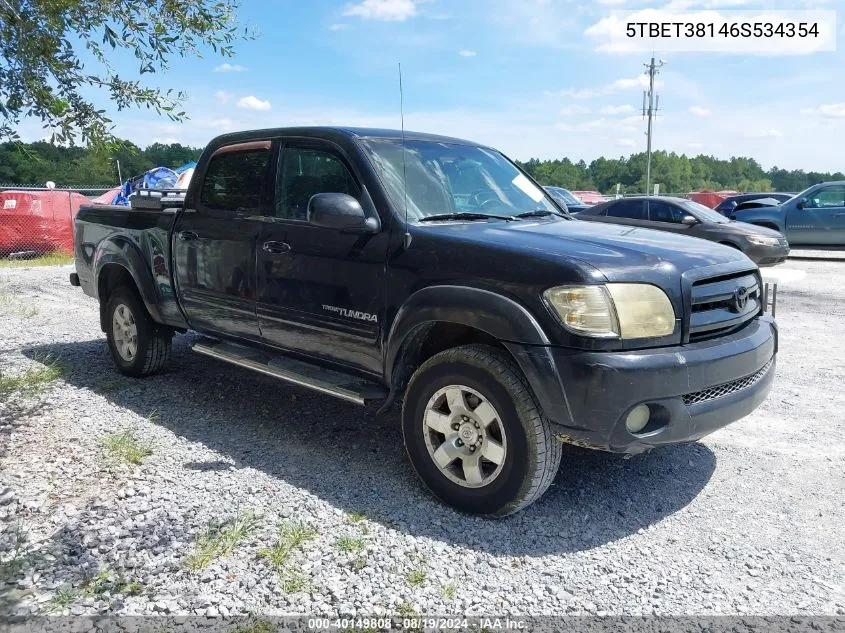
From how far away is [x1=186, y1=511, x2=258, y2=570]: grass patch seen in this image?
120 inches

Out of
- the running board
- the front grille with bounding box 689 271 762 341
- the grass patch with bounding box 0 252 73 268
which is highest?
the front grille with bounding box 689 271 762 341

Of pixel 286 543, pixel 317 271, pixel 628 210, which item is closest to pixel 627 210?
pixel 628 210

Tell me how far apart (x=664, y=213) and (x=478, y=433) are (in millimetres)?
11088

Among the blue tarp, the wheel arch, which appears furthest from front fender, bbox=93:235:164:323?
the blue tarp

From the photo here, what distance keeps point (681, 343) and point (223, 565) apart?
7.51ft

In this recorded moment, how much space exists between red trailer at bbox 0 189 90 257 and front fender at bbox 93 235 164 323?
10966 mm

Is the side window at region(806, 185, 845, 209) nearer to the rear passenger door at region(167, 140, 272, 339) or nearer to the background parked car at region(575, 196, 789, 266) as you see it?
the background parked car at region(575, 196, 789, 266)

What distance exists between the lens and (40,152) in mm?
4875

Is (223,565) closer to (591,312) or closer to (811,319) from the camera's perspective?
(591,312)

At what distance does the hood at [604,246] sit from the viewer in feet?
10.5

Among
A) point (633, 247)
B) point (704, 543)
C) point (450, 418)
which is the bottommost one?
point (704, 543)

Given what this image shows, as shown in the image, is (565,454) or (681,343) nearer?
(681,343)

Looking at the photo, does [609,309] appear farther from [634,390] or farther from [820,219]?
[820,219]

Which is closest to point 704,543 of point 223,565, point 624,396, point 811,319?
point 624,396
